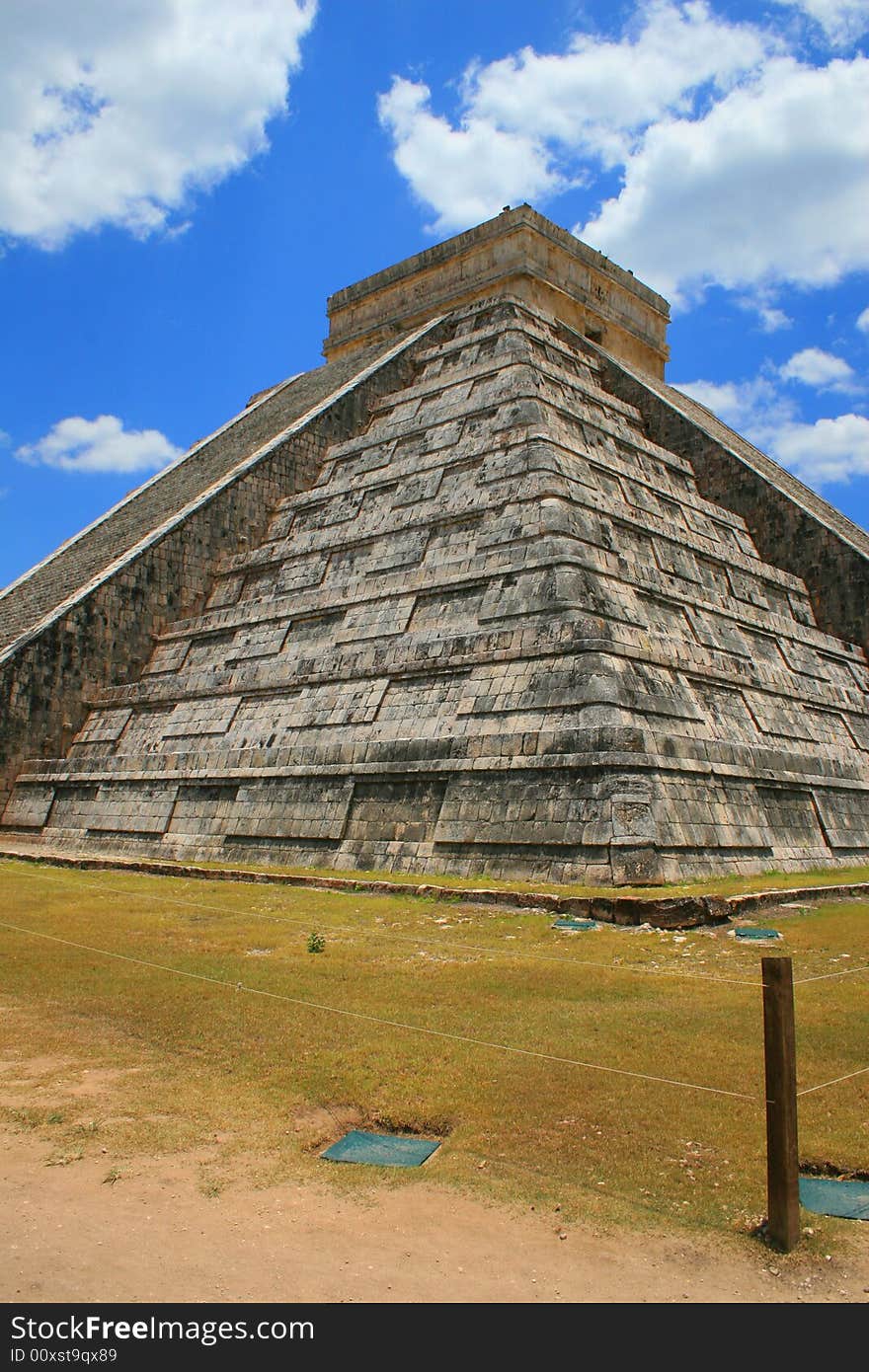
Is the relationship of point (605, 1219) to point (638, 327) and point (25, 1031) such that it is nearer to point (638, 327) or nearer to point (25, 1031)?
point (25, 1031)

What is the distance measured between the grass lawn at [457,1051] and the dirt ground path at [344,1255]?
7.8 inches

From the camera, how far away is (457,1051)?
5168mm

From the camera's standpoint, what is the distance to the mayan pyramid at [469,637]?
444 inches

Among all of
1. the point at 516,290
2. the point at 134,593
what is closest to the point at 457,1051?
the point at 134,593

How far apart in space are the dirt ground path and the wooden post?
0.42ft

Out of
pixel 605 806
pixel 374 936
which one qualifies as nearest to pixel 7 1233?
pixel 374 936

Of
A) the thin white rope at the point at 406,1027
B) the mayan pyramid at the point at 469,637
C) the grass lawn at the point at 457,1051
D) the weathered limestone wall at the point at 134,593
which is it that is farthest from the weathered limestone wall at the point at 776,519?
the thin white rope at the point at 406,1027

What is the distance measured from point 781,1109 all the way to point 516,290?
22.7m

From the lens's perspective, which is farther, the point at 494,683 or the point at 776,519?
the point at 776,519

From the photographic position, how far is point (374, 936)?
8180mm

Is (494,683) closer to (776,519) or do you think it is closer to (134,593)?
(134,593)

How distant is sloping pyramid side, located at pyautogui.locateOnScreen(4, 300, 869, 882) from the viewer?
1098 centimetres

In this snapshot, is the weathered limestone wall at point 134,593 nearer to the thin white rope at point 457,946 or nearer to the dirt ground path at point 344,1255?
the thin white rope at point 457,946

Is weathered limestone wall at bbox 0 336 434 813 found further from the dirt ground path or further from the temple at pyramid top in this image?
the dirt ground path
